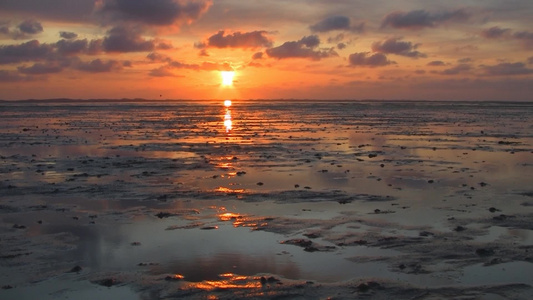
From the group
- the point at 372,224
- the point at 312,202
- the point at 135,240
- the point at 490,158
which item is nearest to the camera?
the point at 135,240

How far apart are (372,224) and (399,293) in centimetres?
452

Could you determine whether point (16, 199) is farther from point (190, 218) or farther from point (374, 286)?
A: point (374, 286)

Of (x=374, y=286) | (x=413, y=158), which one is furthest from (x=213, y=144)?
(x=374, y=286)

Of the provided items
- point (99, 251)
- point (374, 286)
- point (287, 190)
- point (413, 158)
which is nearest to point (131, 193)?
point (287, 190)

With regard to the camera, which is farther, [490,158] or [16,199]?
[490,158]

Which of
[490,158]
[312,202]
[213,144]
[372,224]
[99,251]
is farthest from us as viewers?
[213,144]

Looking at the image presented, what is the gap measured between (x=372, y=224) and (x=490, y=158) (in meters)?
16.3

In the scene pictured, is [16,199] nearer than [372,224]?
No

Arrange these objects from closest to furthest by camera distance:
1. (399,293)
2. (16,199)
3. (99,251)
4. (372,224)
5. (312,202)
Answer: (399,293), (99,251), (372,224), (312,202), (16,199)

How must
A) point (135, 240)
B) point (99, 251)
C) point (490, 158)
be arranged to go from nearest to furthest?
1. point (99, 251)
2. point (135, 240)
3. point (490, 158)

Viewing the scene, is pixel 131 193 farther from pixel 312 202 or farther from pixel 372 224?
pixel 372 224

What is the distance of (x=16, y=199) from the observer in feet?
55.2

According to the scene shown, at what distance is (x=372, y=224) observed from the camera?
42.6 ft

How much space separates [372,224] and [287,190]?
17.2 ft
